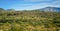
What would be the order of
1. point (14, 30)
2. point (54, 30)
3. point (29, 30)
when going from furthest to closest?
point (54, 30) → point (29, 30) → point (14, 30)

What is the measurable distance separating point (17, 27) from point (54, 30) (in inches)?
241

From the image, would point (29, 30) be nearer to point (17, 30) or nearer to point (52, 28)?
point (17, 30)

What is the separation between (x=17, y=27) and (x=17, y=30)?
1.13 ft

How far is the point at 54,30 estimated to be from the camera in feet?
74.7

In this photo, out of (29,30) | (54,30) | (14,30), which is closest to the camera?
(14,30)

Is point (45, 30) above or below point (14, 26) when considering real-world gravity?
below

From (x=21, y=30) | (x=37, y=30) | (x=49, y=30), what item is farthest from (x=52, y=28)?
(x=21, y=30)

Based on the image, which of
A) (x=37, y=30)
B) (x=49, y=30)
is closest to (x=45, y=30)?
(x=49, y=30)

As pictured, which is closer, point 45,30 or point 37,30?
point 37,30

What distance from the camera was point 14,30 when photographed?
18422mm

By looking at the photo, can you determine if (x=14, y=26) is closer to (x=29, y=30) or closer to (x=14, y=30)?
(x=14, y=30)

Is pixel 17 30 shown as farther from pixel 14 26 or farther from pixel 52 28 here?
pixel 52 28

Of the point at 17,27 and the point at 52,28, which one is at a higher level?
the point at 17,27

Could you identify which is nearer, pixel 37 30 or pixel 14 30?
Result: pixel 14 30
